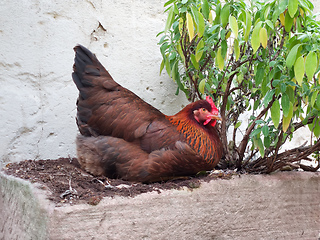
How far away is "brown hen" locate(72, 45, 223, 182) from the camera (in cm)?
193

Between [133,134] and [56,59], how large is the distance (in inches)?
35.8

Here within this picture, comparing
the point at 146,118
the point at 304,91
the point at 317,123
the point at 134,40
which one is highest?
the point at 134,40

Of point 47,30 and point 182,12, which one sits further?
point 47,30

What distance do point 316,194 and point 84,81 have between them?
1705 millimetres

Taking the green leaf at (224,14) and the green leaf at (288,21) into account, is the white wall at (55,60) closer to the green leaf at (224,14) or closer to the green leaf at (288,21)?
the green leaf at (224,14)

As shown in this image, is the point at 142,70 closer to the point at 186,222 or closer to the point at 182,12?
the point at 182,12

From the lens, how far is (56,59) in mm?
2469

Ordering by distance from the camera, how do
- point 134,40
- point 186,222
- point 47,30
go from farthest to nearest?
1. point 134,40
2. point 47,30
3. point 186,222

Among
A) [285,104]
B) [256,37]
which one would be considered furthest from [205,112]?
[256,37]

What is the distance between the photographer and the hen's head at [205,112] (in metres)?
2.09

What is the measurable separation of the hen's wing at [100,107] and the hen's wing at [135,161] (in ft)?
0.25

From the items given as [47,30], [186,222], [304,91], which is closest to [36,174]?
[186,222]

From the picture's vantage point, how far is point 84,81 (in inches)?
82.8

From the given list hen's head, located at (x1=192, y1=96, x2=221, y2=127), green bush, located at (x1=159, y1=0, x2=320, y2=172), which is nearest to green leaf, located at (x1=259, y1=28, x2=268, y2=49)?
green bush, located at (x1=159, y1=0, x2=320, y2=172)
